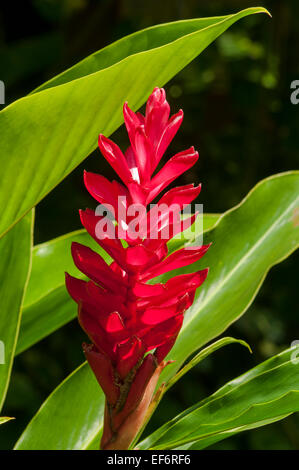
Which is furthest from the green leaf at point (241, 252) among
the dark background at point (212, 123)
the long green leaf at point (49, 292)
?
the dark background at point (212, 123)

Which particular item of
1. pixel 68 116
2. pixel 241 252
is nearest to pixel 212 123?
pixel 241 252

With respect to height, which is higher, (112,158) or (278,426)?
(112,158)

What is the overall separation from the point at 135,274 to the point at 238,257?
0.31 metres

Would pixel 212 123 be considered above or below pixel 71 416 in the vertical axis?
above

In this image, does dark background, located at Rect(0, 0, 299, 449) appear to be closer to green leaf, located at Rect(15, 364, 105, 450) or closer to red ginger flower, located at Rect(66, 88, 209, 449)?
green leaf, located at Rect(15, 364, 105, 450)

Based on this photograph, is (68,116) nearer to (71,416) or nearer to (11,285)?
(11,285)

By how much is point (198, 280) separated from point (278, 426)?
1.65m

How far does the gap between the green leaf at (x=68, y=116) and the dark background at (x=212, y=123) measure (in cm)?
139

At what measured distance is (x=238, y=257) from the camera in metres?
0.76

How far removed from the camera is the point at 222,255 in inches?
29.9

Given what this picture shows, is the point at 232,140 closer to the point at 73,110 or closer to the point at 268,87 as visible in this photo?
the point at 268,87
